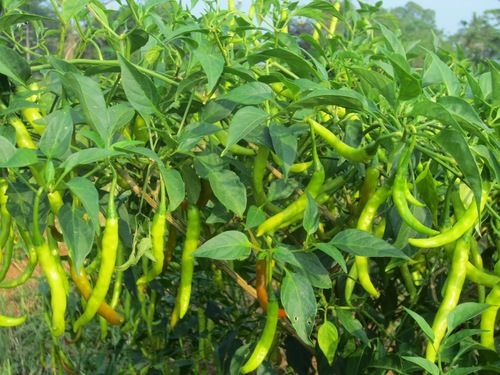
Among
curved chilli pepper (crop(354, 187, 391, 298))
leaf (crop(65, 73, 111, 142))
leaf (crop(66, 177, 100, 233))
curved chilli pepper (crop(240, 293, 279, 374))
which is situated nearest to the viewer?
leaf (crop(66, 177, 100, 233))

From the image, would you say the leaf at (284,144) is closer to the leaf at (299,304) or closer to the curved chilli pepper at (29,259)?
the leaf at (299,304)

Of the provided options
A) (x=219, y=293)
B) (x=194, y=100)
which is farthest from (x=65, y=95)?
(x=219, y=293)

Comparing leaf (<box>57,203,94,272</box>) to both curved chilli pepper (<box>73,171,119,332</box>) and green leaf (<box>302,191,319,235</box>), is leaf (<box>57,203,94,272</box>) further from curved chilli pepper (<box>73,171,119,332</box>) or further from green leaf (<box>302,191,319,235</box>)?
green leaf (<box>302,191,319,235</box>)

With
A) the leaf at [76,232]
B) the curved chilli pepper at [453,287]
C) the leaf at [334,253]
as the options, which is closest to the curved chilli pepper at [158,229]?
the leaf at [76,232]

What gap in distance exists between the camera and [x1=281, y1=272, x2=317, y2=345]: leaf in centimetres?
104

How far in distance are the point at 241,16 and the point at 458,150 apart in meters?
0.61

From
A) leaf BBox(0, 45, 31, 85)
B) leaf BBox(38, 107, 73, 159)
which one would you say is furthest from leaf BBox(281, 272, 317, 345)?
leaf BBox(0, 45, 31, 85)

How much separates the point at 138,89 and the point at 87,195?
23 centimetres

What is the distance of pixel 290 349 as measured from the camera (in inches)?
67.4

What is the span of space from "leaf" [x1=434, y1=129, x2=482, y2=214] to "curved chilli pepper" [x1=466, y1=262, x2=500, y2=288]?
275mm

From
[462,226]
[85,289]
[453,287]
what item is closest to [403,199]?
[462,226]

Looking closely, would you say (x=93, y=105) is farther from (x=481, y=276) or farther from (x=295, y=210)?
(x=481, y=276)

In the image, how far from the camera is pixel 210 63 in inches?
38.8

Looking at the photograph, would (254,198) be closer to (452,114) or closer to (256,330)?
(452,114)
